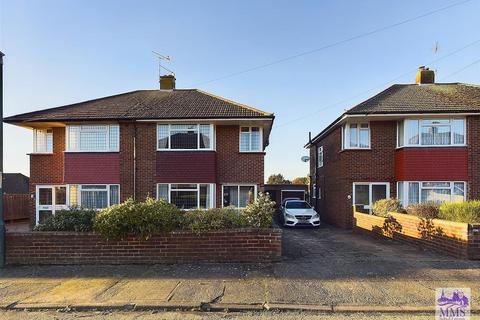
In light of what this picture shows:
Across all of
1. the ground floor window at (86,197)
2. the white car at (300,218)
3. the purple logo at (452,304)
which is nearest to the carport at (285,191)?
the white car at (300,218)

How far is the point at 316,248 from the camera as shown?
10000 mm

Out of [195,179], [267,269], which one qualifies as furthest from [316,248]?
[195,179]

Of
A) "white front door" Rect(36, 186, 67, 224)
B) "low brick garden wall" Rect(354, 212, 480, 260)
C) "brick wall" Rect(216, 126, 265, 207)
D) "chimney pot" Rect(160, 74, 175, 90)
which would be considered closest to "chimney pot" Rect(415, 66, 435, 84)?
"low brick garden wall" Rect(354, 212, 480, 260)

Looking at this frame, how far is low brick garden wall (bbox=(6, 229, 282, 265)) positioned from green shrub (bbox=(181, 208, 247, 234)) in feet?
0.59

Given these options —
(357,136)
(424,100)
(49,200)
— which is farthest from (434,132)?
(49,200)

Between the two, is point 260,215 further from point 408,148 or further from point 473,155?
point 473,155

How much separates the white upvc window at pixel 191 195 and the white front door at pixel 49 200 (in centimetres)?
478

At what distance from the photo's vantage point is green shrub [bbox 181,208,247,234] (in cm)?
786

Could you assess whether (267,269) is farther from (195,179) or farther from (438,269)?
(195,179)

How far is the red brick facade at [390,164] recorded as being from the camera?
48.6 feet

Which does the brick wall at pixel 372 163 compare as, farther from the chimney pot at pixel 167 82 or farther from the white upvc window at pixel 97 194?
the white upvc window at pixel 97 194

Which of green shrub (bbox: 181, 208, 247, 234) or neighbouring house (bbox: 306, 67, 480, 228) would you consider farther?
neighbouring house (bbox: 306, 67, 480, 228)

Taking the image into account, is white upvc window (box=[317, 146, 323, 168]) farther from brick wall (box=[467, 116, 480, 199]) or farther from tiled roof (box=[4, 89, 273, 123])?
brick wall (box=[467, 116, 480, 199])

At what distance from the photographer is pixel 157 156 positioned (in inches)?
589
